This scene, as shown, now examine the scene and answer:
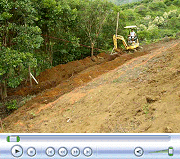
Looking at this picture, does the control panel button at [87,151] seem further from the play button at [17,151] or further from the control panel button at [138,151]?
the play button at [17,151]

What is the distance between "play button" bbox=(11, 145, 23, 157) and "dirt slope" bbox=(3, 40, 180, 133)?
9.35ft

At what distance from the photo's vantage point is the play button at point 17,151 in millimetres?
1590

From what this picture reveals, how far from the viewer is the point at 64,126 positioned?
638 centimetres

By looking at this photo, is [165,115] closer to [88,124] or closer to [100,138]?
[88,124]

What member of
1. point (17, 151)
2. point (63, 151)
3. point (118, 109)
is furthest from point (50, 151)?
point (118, 109)

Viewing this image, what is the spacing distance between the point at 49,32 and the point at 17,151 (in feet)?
55.2

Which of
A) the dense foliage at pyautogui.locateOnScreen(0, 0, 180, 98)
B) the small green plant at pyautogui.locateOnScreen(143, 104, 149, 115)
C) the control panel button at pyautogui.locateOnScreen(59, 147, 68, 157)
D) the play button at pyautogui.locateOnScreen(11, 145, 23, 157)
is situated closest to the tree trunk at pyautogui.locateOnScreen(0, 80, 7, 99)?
the dense foliage at pyautogui.locateOnScreen(0, 0, 180, 98)

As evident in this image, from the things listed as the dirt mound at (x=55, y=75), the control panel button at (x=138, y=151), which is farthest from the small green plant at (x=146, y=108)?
the dirt mound at (x=55, y=75)

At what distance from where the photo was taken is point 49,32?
58.1 ft

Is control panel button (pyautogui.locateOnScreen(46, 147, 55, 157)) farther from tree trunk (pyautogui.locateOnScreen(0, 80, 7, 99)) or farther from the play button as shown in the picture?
tree trunk (pyautogui.locateOnScreen(0, 80, 7, 99))

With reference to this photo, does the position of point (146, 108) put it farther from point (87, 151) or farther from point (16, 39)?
point (16, 39)

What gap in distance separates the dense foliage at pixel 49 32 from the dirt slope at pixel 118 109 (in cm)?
243

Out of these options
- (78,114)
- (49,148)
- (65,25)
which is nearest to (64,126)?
(78,114)

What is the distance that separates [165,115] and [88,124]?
84.2 inches
